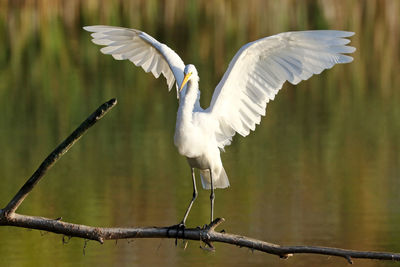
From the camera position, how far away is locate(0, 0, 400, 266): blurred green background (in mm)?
8805

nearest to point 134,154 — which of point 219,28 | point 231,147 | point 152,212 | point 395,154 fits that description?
point 231,147

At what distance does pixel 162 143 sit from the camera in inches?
479

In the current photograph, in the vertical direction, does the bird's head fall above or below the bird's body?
above

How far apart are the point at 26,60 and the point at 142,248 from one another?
9887 millimetres

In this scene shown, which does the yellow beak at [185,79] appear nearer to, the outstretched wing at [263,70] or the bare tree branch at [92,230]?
the outstretched wing at [263,70]

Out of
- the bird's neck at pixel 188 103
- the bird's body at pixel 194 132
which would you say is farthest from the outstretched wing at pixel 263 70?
the bird's neck at pixel 188 103

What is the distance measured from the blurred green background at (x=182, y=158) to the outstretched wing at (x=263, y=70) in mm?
1106

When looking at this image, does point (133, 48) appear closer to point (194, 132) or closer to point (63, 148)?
point (194, 132)

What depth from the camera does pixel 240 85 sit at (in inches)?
252

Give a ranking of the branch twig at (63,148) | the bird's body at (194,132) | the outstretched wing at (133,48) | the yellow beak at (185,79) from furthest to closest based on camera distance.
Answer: the outstretched wing at (133,48) < the bird's body at (194,132) < the yellow beak at (185,79) < the branch twig at (63,148)

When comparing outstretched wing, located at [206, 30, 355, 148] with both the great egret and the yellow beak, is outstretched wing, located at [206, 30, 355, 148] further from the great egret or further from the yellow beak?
the yellow beak

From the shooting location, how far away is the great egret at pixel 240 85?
19.9 feet

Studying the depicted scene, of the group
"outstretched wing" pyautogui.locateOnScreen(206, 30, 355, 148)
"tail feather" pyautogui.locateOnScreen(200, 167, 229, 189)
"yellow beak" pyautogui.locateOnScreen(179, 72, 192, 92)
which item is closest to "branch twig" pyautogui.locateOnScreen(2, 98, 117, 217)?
"yellow beak" pyautogui.locateOnScreen(179, 72, 192, 92)

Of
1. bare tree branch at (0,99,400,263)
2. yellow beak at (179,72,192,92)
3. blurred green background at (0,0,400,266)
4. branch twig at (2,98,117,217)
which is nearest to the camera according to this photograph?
branch twig at (2,98,117,217)
